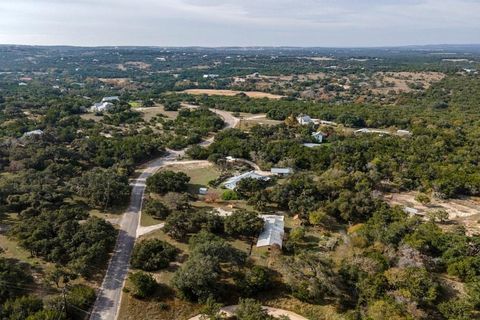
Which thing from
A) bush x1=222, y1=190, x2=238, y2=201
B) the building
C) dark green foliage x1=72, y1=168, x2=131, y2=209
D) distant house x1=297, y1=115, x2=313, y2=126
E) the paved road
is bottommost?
the paved road

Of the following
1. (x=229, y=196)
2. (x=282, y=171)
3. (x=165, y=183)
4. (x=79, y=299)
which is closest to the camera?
(x=79, y=299)

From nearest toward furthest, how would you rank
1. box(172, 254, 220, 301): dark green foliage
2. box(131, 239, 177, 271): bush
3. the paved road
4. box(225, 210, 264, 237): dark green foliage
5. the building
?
the paved road
box(172, 254, 220, 301): dark green foliage
box(131, 239, 177, 271): bush
the building
box(225, 210, 264, 237): dark green foliage

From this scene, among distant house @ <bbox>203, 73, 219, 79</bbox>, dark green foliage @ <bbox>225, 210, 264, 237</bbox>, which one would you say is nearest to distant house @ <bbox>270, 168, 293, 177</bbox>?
dark green foliage @ <bbox>225, 210, 264, 237</bbox>

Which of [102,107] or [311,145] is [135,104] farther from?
[311,145]

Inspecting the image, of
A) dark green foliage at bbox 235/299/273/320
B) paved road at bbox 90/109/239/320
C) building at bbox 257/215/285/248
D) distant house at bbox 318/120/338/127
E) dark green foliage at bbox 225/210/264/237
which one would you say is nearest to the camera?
dark green foliage at bbox 235/299/273/320

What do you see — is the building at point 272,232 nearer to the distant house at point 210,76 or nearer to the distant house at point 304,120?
the distant house at point 304,120

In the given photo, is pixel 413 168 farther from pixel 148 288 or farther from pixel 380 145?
pixel 148 288

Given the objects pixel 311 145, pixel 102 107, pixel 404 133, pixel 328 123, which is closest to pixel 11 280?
pixel 311 145

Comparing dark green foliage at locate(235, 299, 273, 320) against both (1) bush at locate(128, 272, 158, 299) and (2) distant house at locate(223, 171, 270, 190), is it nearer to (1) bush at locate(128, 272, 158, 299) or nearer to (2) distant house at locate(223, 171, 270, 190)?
(1) bush at locate(128, 272, 158, 299)
